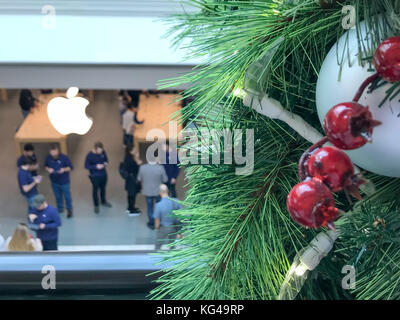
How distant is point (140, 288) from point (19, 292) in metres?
0.12

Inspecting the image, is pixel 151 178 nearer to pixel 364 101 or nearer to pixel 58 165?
pixel 58 165

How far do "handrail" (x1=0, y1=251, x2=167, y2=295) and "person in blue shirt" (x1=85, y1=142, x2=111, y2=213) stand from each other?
2703 millimetres

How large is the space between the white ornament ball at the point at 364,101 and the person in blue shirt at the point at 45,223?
2.27 metres

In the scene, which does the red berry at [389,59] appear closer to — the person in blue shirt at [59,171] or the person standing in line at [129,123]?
the person in blue shirt at [59,171]

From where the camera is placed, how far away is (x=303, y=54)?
0.45m

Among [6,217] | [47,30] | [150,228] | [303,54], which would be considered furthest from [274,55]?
[6,217]

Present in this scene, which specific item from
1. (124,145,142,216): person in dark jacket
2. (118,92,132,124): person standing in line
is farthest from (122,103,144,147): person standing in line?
(124,145,142,216): person in dark jacket

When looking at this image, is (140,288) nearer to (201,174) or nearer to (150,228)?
(201,174)

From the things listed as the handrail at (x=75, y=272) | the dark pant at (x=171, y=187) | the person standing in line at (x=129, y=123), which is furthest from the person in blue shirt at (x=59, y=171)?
the handrail at (x=75, y=272)

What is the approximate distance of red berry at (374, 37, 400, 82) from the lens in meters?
0.33

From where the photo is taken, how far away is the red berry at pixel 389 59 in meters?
0.33

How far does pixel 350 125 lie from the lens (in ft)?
1.02

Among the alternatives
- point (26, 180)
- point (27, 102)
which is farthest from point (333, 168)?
point (27, 102)

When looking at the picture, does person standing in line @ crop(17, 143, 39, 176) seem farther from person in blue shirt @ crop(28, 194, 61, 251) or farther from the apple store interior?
person in blue shirt @ crop(28, 194, 61, 251)
